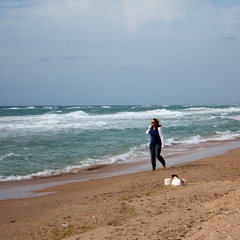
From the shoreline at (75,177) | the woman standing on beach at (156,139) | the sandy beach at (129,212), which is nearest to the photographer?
the sandy beach at (129,212)

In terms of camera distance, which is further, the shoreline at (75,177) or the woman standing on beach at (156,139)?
the woman standing on beach at (156,139)

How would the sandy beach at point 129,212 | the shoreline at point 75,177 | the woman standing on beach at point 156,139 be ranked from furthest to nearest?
the woman standing on beach at point 156,139, the shoreline at point 75,177, the sandy beach at point 129,212

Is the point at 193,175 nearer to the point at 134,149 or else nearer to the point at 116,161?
the point at 116,161

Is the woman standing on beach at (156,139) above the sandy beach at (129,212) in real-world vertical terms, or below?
above

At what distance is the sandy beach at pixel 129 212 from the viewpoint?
533 centimetres

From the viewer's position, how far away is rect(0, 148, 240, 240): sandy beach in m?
5.33

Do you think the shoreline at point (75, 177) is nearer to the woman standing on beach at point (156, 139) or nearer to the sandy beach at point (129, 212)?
the sandy beach at point (129, 212)

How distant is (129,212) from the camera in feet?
21.9

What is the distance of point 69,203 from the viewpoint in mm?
8188

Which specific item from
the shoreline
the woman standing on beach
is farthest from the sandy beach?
the woman standing on beach

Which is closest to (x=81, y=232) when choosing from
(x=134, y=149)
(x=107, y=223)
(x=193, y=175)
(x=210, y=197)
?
(x=107, y=223)

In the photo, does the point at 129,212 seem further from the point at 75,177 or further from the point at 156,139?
the point at 75,177

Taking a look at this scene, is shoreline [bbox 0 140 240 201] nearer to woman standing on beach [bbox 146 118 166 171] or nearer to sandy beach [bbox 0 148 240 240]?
A: sandy beach [bbox 0 148 240 240]

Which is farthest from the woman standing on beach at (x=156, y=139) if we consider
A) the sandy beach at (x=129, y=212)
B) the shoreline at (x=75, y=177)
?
the sandy beach at (x=129, y=212)
